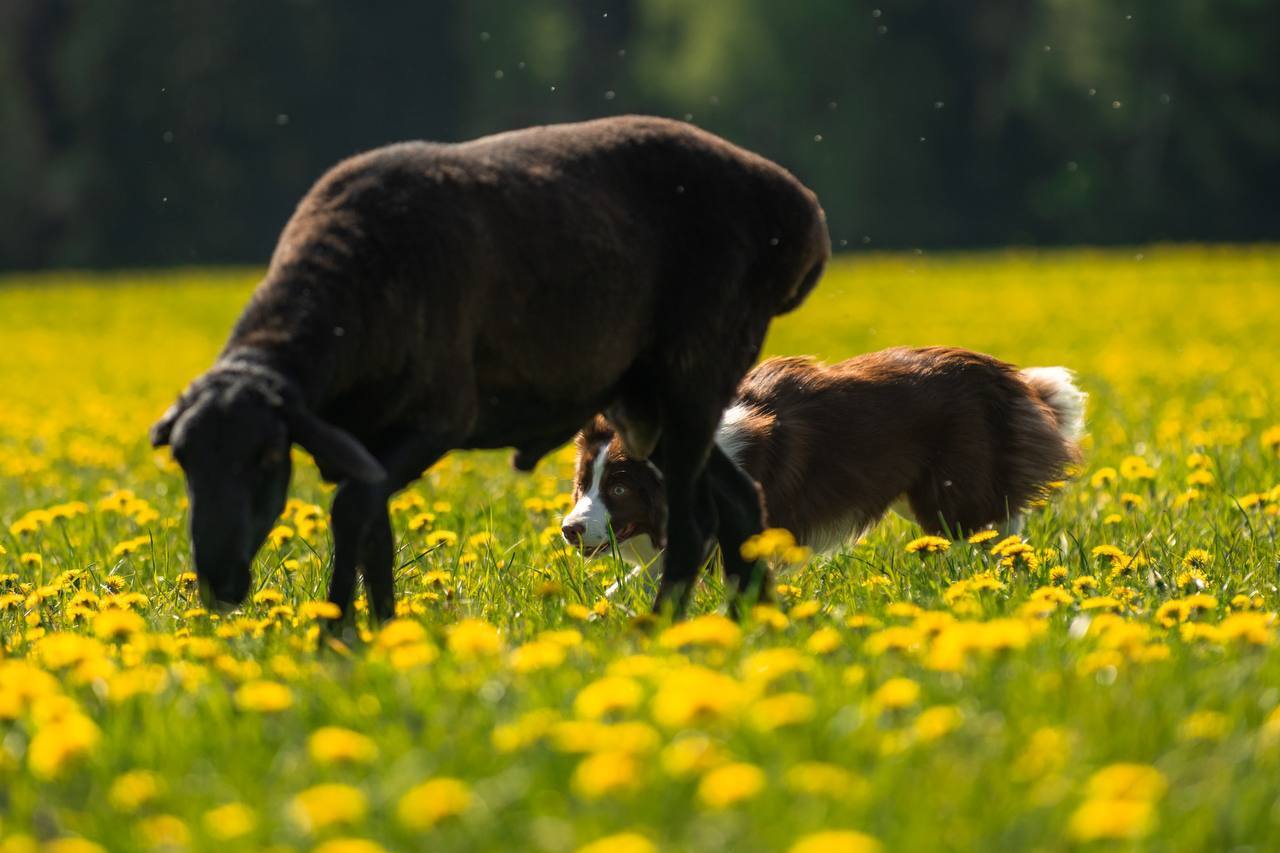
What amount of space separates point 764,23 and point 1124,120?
10.4 metres

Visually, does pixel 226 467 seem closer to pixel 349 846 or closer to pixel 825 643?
pixel 825 643

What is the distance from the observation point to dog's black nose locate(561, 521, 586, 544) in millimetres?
5492

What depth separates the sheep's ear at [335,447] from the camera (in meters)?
3.49

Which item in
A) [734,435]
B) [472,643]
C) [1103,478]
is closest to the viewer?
[472,643]


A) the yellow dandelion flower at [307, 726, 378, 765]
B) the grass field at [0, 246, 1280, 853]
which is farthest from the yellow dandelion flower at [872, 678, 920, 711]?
the yellow dandelion flower at [307, 726, 378, 765]

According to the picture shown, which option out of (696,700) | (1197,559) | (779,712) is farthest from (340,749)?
(1197,559)

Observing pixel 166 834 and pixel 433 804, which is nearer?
pixel 433 804

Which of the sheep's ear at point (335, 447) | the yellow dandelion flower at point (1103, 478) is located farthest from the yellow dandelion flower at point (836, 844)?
the yellow dandelion flower at point (1103, 478)

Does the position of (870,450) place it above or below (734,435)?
below

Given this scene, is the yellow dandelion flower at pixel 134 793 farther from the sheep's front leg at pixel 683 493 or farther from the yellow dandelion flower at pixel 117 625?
the sheep's front leg at pixel 683 493

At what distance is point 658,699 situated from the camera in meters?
2.83

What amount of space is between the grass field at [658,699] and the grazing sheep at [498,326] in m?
0.32

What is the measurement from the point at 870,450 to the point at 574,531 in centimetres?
112

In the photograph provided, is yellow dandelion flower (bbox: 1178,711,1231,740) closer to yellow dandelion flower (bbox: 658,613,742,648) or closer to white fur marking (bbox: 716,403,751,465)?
yellow dandelion flower (bbox: 658,613,742,648)
